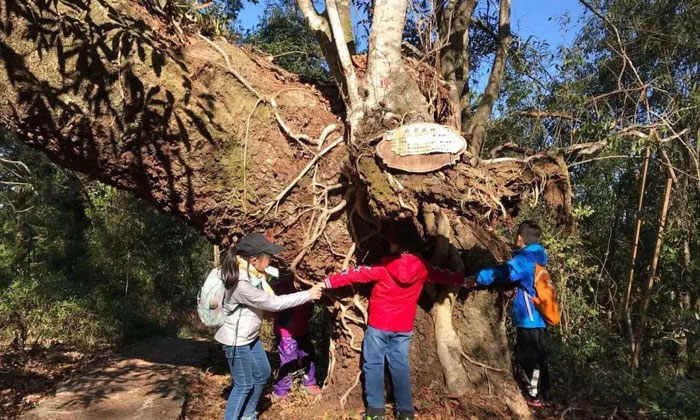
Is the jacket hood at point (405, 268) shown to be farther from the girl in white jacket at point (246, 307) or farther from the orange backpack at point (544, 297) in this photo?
the orange backpack at point (544, 297)

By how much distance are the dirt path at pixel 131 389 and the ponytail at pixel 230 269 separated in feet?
5.15

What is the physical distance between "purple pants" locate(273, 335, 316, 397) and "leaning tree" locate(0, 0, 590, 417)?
0.49 meters

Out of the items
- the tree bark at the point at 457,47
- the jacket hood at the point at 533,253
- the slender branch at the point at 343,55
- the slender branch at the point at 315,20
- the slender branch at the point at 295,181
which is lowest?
the jacket hood at the point at 533,253

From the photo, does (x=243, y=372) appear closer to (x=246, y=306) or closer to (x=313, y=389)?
(x=246, y=306)

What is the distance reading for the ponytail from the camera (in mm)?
3803

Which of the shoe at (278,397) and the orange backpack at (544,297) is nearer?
the orange backpack at (544,297)

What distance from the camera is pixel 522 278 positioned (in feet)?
14.6

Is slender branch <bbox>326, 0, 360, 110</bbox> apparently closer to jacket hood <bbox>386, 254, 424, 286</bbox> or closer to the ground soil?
jacket hood <bbox>386, 254, 424, 286</bbox>

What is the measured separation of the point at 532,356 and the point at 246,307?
2532mm

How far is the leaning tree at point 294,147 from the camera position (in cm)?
367

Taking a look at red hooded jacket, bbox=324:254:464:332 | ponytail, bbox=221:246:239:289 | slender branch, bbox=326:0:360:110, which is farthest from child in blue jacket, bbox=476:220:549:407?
ponytail, bbox=221:246:239:289

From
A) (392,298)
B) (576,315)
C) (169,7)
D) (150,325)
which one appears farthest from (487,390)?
(150,325)

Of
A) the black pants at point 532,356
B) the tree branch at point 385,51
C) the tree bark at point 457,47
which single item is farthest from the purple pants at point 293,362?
the tree bark at point 457,47

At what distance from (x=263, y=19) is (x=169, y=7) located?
8.01 metres
